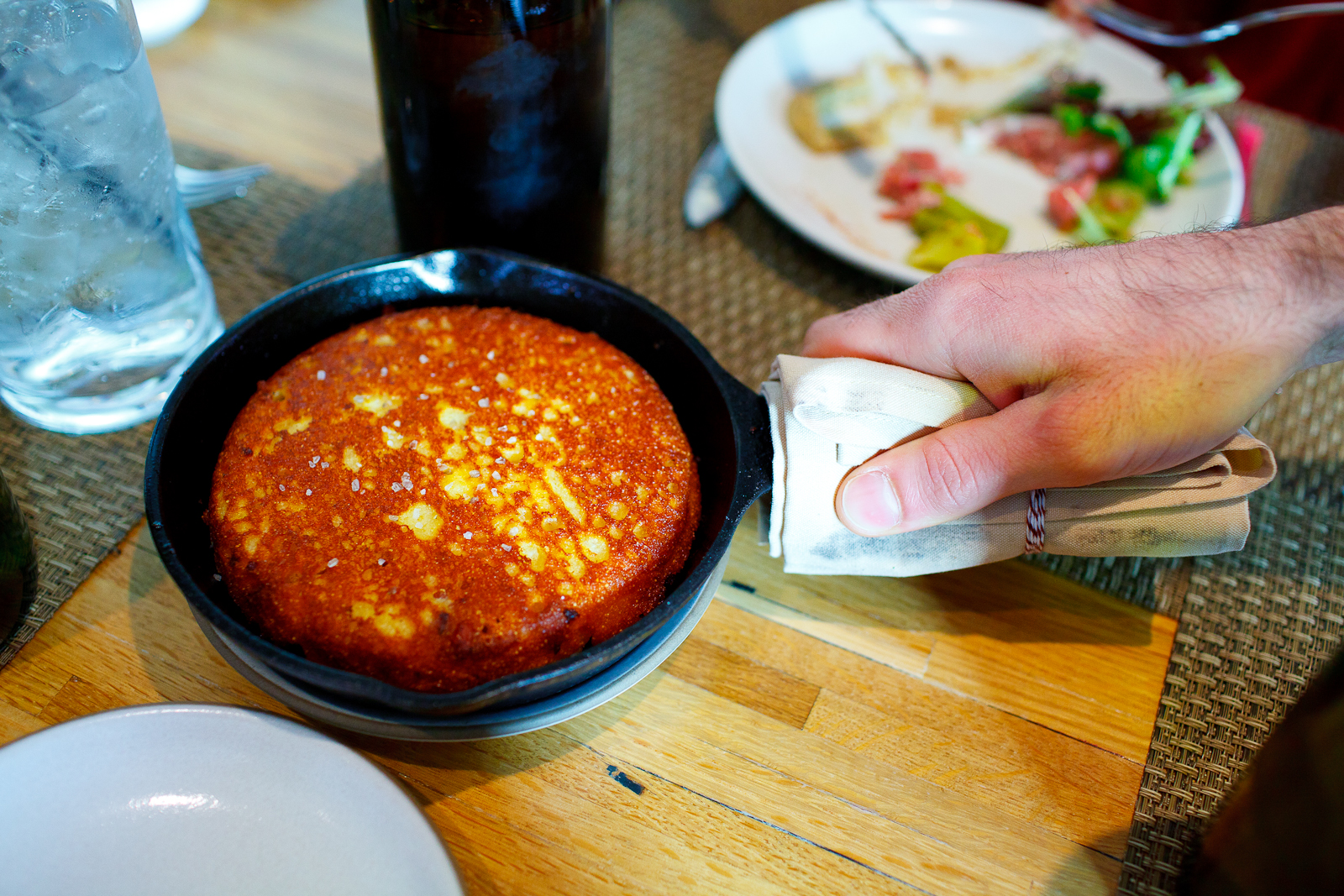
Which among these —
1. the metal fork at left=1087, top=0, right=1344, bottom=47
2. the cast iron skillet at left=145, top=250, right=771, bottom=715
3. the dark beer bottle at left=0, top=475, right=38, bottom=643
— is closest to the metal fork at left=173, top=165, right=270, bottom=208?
the cast iron skillet at left=145, top=250, right=771, bottom=715

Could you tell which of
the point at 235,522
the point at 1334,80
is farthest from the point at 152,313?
the point at 1334,80

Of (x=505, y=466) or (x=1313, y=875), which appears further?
(x=505, y=466)

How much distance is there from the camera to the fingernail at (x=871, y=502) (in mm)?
869

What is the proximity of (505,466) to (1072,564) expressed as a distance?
68 centimetres

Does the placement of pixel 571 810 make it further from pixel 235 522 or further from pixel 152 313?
pixel 152 313

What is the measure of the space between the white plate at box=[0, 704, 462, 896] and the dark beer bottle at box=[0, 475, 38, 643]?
245 millimetres

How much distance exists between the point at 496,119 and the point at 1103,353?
2.38 feet

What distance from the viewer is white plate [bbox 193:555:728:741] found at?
75 centimetres

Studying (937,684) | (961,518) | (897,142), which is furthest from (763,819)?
Result: (897,142)

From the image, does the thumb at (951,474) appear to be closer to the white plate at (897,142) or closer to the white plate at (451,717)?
the white plate at (451,717)

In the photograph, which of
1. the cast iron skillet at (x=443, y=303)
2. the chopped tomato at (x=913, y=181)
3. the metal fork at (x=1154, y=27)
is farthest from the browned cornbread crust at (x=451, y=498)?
the metal fork at (x=1154, y=27)

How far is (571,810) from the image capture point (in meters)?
0.83

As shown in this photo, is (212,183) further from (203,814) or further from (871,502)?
(871,502)

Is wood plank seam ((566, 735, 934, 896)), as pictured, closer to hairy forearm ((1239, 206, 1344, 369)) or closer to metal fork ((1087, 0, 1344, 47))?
hairy forearm ((1239, 206, 1344, 369))
